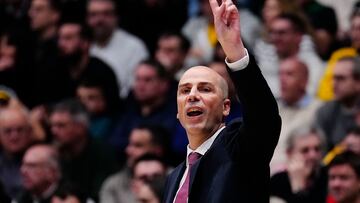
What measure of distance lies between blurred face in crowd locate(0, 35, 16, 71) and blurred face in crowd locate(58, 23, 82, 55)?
17.1 inches

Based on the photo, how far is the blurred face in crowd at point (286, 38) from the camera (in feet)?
33.3

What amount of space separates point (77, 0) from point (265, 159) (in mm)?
7239

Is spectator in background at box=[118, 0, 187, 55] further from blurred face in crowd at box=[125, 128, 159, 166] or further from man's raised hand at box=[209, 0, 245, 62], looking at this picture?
Answer: man's raised hand at box=[209, 0, 245, 62]

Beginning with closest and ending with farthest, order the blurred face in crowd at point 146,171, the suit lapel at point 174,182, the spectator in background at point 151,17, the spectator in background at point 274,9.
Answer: the suit lapel at point 174,182 < the blurred face in crowd at point 146,171 < the spectator in background at point 274,9 < the spectator in background at point 151,17

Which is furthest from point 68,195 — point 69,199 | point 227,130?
point 227,130

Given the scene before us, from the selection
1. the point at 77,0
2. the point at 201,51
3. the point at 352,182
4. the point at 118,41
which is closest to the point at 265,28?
the point at 201,51

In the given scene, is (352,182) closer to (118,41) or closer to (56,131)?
(56,131)

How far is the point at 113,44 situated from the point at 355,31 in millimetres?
2427

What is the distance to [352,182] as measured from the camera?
26.3 feet

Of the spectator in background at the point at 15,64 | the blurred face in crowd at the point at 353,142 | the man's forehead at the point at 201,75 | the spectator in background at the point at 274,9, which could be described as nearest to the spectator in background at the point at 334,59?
the spectator in background at the point at 274,9

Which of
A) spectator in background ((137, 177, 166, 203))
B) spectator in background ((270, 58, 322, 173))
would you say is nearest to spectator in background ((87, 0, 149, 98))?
spectator in background ((270, 58, 322, 173))

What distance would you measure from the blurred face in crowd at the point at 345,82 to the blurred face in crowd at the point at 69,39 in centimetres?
276

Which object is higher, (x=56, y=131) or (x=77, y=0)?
(x=77, y=0)

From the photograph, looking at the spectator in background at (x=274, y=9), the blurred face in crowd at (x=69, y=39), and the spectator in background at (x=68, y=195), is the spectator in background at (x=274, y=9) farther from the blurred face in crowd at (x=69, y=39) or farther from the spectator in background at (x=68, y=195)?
the spectator in background at (x=68, y=195)
